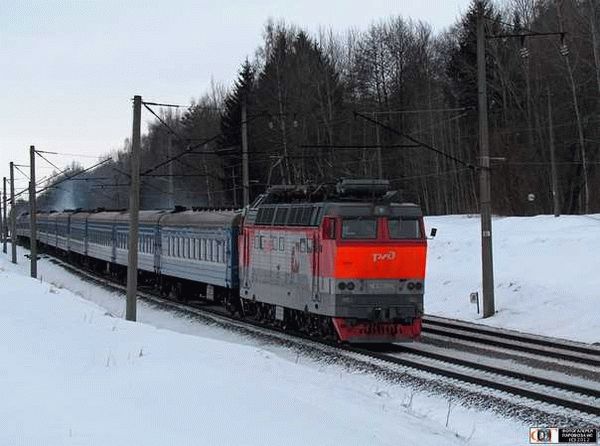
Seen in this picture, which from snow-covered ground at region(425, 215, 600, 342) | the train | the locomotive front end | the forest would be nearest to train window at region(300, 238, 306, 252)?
the train

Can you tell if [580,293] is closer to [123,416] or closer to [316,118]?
[123,416]

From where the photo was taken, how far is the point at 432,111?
4941cm

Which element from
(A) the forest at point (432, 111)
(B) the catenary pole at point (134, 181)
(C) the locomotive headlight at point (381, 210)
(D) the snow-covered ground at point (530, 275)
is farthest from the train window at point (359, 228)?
(A) the forest at point (432, 111)

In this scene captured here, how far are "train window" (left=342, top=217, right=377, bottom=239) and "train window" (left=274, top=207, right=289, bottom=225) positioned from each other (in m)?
2.69

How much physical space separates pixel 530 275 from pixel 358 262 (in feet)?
31.5

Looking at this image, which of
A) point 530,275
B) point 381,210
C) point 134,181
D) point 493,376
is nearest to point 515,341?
point 381,210

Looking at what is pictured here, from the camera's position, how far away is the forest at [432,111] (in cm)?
4809

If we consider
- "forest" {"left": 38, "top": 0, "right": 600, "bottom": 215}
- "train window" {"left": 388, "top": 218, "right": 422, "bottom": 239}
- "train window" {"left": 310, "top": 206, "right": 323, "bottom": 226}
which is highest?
"forest" {"left": 38, "top": 0, "right": 600, "bottom": 215}

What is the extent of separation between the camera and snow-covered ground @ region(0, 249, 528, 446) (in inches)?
277

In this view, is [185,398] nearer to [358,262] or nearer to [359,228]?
[358,262]

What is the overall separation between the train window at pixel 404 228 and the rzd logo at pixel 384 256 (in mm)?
371

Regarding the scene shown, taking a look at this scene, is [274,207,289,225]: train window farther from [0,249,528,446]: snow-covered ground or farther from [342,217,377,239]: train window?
[0,249,528,446]: snow-covered ground

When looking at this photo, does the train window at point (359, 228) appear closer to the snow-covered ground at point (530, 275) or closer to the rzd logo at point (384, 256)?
the rzd logo at point (384, 256)

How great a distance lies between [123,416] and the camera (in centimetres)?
737
